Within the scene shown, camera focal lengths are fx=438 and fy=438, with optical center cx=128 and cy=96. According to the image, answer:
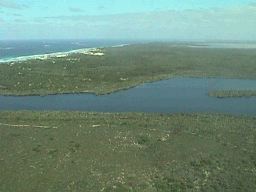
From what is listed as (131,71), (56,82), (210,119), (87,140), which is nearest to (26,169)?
(87,140)

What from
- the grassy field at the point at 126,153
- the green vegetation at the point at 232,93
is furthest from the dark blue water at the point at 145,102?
the grassy field at the point at 126,153

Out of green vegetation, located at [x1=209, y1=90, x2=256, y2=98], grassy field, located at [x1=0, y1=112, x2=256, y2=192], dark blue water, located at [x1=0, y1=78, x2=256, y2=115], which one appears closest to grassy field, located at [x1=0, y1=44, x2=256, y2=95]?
dark blue water, located at [x1=0, y1=78, x2=256, y2=115]

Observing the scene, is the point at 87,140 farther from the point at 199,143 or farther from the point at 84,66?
the point at 84,66

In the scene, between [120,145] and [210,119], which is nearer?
[120,145]

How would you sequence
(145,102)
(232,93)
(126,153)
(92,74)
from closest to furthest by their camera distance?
1. (126,153)
2. (145,102)
3. (232,93)
4. (92,74)

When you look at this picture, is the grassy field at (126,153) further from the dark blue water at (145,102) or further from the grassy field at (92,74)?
the grassy field at (92,74)

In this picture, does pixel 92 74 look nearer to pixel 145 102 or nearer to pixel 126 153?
pixel 145 102

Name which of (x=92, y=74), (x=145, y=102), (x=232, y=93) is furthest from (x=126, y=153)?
(x=92, y=74)
